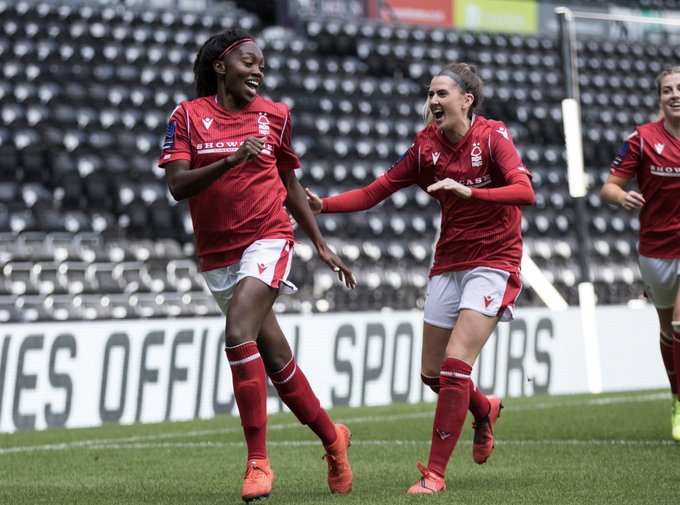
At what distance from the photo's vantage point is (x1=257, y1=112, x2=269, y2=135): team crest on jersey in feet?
16.9

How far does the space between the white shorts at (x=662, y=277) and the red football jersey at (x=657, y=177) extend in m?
0.04

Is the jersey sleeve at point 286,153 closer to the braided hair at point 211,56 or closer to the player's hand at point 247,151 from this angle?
the braided hair at point 211,56

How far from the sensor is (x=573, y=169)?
12.2 meters

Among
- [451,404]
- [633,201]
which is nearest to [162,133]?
[633,201]

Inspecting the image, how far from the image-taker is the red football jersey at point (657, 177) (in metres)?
6.87

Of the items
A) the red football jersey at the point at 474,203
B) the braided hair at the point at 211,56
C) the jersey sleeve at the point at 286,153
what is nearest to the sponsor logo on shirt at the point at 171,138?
the braided hair at the point at 211,56

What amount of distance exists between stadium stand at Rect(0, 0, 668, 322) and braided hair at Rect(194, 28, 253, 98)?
23.5 feet

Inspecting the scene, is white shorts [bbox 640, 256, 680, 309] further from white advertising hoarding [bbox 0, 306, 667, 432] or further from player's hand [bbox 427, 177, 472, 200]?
white advertising hoarding [bbox 0, 306, 667, 432]

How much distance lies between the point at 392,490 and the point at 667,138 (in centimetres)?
280

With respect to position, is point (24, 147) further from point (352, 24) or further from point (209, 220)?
point (209, 220)

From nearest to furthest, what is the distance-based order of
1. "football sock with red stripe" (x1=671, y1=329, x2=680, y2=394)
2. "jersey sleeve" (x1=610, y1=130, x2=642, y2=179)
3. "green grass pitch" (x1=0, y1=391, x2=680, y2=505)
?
"green grass pitch" (x1=0, y1=391, x2=680, y2=505)
"football sock with red stripe" (x1=671, y1=329, x2=680, y2=394)
"jersey sleeve" (x1=610, y1=130, x2=642, y2=179)

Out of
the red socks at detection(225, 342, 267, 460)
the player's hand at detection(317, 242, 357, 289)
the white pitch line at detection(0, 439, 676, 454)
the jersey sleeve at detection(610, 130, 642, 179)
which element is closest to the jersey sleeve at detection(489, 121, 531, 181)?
the player's hand at detection(317, 242, 357, 289)

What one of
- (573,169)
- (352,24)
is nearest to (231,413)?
(573,169)

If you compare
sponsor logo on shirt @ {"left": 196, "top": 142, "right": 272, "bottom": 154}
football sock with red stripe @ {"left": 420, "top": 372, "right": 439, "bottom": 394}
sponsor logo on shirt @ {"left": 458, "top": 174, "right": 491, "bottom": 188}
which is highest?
sponsor logo on shirt @ {"left": 196, "top": 142, "right": 272, "bottom": 154}
